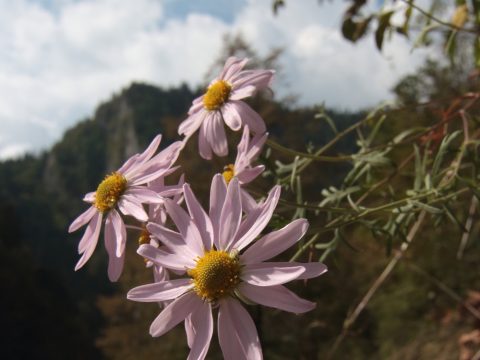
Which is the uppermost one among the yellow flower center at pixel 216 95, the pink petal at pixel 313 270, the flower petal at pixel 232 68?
the flower petal at pixel 232 68

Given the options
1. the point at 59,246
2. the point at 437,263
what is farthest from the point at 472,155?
the point at 59,246

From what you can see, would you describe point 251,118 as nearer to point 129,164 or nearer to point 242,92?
point 242,92

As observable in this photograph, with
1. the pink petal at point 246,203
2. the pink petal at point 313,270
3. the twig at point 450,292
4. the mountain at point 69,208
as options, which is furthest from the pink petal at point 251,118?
the mountain at point 69,208

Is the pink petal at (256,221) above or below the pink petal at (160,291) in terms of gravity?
above

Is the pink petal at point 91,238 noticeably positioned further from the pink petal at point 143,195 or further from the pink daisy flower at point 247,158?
the pink daisy flower at point 247,158

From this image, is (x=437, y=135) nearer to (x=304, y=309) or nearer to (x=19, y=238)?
(x=304, y=309)
